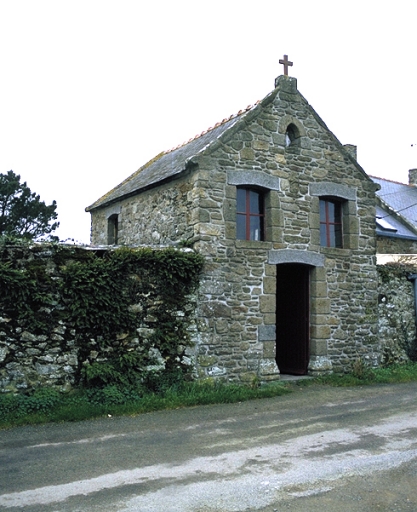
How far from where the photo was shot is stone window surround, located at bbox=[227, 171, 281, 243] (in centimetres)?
1030

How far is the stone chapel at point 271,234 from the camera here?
993cm

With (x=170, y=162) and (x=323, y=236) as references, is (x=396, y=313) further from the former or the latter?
(x=170, y=162)

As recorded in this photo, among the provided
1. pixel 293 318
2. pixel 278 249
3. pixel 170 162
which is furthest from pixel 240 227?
pixel 170 162

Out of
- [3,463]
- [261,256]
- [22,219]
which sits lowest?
[3,463]

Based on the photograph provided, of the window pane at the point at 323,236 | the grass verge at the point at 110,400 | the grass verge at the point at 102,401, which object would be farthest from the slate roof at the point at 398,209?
the grass verge at the point at 102,401

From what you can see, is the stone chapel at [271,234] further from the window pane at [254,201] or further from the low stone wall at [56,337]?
the low stone wall at [56,337]

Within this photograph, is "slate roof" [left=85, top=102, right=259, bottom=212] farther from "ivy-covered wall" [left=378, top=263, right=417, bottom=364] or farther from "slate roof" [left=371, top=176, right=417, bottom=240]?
"slate roof" [left=371, top=176, right=417, bottom=240]

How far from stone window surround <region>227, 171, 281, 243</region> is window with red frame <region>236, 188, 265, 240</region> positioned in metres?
0.13

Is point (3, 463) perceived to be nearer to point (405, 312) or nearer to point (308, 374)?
point (308, 374)

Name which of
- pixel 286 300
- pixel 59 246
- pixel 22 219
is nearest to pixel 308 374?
pixel 286 300

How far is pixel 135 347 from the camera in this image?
8.98 metres

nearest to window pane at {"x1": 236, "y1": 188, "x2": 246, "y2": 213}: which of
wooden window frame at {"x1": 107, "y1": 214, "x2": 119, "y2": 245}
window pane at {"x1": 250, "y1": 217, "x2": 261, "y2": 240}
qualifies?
window pane at {"x1": 250, "y1": 217, "x2": 261, "y2": 240}

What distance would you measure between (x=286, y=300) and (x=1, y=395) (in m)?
6.77

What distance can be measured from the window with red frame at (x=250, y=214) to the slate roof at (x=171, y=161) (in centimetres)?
134
